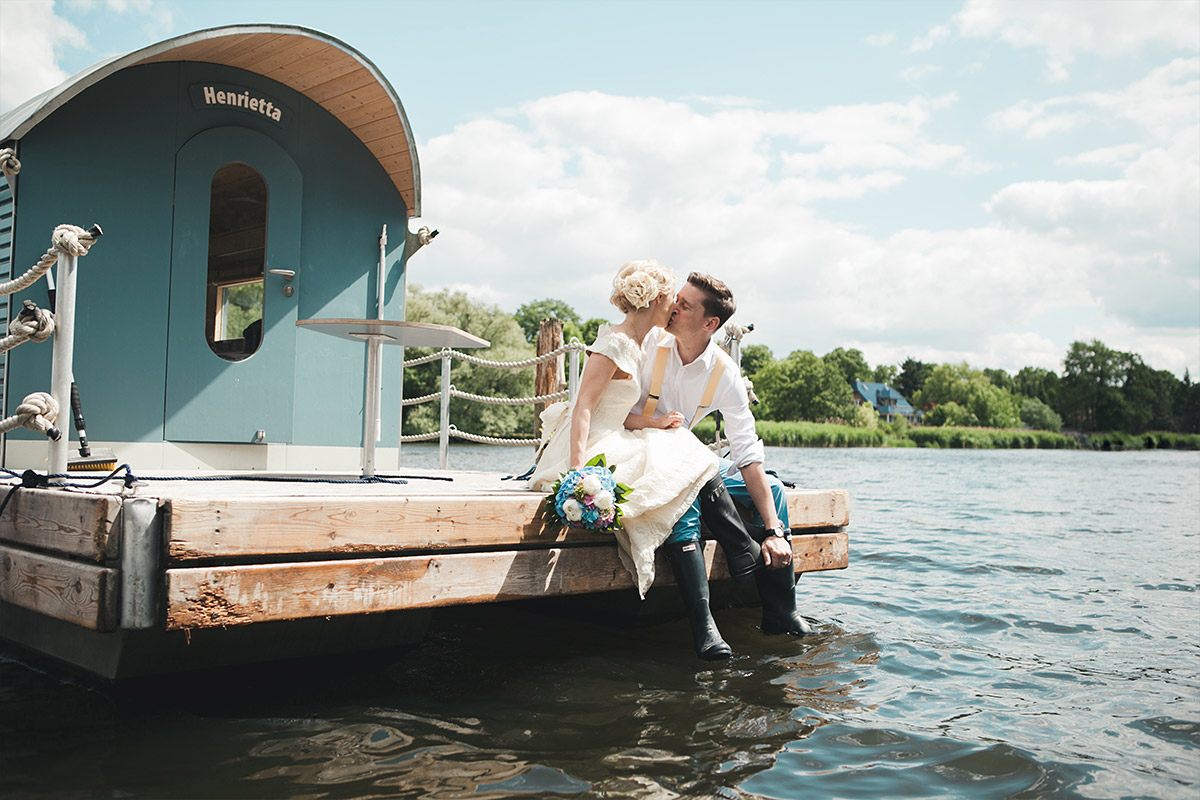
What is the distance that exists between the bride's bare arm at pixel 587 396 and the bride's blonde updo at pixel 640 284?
0.28 meters

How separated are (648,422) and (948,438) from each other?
193ft

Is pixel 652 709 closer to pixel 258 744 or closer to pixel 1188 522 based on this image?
pixel 258 744

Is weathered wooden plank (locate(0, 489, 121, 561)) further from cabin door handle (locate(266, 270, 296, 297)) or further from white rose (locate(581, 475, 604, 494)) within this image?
cabin door handle (locate(266, 270, 296, 297))

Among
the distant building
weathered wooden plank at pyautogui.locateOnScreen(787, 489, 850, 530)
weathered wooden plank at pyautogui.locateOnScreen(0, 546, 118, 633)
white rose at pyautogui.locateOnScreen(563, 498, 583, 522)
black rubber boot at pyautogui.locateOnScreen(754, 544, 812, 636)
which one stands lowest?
black rubber boot at pyautogui.locateOnScreen(754, 544, 812, 636)

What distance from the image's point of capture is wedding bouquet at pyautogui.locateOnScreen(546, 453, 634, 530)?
12.3 ft

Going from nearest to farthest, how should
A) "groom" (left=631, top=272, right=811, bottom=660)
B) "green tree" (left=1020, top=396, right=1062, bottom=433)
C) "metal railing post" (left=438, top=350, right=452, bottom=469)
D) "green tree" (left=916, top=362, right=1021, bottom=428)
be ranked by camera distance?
"groom" (left=631, top=272, right=811, bottom=660) → "metal railing post" (left=438, top=350, right=452, bottom=469) → "green tree" (left=1020, top=396, right=1062, bottom=433) → "green tree" (left=916, top=362, right=1021, bottom=428)

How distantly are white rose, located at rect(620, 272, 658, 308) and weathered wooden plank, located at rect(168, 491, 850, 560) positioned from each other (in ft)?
3.27

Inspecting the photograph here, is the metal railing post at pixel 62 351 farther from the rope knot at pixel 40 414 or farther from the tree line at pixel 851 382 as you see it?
the tree line at pixel 851 382

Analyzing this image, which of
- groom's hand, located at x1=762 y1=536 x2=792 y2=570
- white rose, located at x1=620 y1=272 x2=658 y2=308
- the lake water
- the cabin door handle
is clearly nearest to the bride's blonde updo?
white rose, located at x1=620 y1=272 x2=658 y2=308

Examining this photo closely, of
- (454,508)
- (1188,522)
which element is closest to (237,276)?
(454,508)

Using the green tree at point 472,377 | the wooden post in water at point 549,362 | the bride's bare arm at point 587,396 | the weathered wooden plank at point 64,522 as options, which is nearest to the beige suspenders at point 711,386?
the bride's bare arm at point 587,396

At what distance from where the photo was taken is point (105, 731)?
3447mm

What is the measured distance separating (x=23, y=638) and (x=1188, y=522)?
49.6 ft

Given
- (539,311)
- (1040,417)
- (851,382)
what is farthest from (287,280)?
(851,382)
